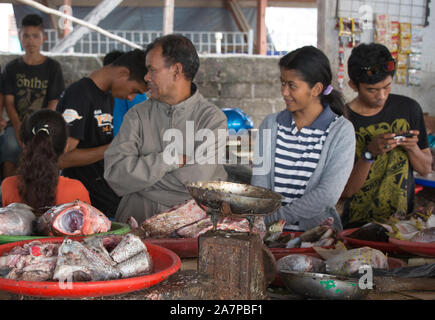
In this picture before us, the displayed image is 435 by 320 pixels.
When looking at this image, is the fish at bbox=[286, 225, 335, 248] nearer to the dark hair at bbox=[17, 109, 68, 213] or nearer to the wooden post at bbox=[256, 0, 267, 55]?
the dark hair at bbox=[17, 109, 68, 213]

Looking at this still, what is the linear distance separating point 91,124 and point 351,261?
8.30 feet

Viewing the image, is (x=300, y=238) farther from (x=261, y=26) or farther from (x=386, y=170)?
(x=261, y=26)

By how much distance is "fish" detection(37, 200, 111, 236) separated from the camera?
5.49 ft

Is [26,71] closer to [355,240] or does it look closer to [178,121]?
[178,121]

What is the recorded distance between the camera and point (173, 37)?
9.02 ft

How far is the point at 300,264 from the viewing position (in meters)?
1.55

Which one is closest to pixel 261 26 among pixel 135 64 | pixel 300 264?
pixel 135 64

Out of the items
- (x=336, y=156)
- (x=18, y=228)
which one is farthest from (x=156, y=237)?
(x=336, y=156)

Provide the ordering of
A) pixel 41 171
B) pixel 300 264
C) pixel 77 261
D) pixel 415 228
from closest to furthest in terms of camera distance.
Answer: pixel 77 261, pixel 300 264, pixel 415 228, pixel 41 171

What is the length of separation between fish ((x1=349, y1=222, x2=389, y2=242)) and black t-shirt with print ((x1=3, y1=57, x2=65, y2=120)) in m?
3.83

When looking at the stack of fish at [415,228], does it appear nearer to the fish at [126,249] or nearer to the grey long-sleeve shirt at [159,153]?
the grey long-sleeve shirt at [159,153]

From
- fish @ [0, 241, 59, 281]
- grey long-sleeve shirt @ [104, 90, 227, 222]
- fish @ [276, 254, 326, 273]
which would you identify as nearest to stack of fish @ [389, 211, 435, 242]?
fish @ [276, 254, 326, 273]

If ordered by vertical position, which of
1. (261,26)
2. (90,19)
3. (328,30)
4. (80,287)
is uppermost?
(261,26)
